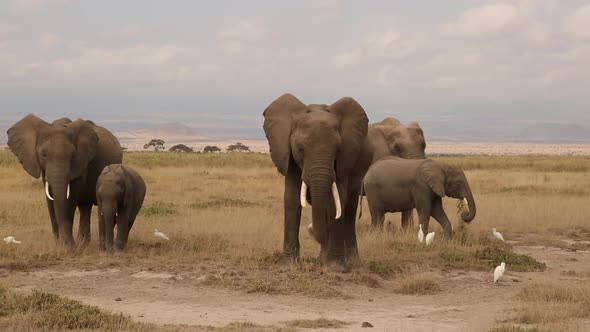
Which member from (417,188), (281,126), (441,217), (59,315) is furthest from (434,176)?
(59,315)

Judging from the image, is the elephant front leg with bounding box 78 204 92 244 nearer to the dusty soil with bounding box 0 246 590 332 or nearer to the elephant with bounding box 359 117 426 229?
the dusty soil with bounding box 0 246 590 332

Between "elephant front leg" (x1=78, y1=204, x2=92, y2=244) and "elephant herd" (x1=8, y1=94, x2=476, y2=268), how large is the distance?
0.7 inches

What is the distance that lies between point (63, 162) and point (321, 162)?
5.25m

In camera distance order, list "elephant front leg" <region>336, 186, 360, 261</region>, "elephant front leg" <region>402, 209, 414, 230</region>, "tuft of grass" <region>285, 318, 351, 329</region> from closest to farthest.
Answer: "tuft of grass" <region>285, 318, 351, 329</region> < "elephant front leg" <region>336, 186, 360, 261</region> < "elephant front leg" <region>402, 209, 414, 230</region>

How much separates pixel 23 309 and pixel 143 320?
138 cm

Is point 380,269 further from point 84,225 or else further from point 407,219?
point 407,219

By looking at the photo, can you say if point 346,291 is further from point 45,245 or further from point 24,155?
point 24,155

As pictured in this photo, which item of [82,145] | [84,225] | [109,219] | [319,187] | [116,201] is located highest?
[82,145]

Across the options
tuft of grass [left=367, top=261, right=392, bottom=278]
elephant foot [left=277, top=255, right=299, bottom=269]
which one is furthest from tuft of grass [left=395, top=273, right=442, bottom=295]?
elephant foot [left=277, top=255, right=299, bottom=269]

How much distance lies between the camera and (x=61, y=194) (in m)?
14.6

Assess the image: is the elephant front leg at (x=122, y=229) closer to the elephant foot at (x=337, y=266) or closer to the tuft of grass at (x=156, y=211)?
the elephant foot at (x=337, y=266)

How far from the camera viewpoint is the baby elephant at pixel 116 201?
1425cm

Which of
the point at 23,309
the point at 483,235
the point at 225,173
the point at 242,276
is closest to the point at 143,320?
the point at 23,309

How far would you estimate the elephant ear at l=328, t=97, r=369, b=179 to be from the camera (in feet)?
40.2
